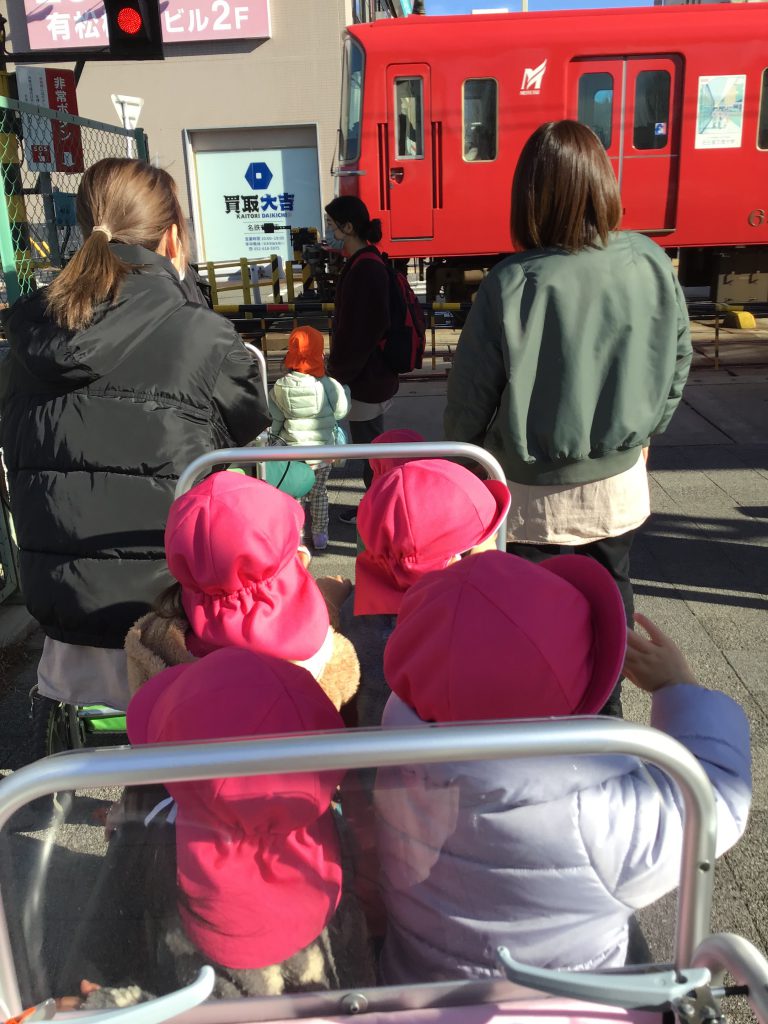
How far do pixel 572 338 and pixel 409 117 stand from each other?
27.4ft

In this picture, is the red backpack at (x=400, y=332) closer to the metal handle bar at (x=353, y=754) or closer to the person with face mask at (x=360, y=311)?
the person with face mask at (x=360, y=311)

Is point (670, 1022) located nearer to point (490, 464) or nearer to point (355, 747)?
point (355, 747)

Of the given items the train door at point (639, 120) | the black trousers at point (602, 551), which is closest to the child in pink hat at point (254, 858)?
the black trousers at point (602, 551)

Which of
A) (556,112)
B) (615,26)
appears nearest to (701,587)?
(556,112)

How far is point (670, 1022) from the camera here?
3.50 feet

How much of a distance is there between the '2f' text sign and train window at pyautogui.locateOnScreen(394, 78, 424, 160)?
10.0 m

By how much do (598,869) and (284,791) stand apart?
0.43 meters

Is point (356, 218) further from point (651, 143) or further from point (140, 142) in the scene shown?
point (651, 143)

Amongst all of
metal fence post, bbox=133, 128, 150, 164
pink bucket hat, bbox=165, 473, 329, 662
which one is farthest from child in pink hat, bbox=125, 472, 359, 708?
metal fence post, bbox=133, 128, 150, 164

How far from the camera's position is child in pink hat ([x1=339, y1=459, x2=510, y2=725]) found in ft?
6.81

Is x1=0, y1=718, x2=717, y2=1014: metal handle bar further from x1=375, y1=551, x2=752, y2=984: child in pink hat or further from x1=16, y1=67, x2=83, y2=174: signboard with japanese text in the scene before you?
x1=16, y1=67, x2=83, y2=174: signboard with japanese text

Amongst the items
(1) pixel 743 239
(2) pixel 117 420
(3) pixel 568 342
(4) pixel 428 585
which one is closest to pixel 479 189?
(1) pixel 743 239

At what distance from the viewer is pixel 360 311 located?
445 cm

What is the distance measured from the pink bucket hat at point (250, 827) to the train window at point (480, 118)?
9.58m
